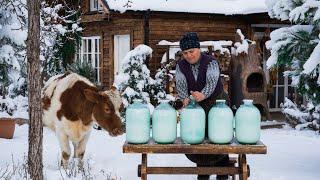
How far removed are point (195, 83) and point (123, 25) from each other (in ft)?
34.5

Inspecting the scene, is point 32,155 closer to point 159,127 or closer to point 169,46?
point 159,127

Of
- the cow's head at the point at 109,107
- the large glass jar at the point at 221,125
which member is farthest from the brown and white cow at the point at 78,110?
the large glass jar at the point at 221,125

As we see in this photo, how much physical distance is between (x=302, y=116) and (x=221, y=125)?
9206 mm

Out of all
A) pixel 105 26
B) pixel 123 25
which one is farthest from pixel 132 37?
pixel 105 26

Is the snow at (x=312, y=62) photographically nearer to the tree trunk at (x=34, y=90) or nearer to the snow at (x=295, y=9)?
the snow at (x=295, y=9)

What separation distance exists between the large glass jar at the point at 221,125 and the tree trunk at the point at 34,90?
2.02 metres

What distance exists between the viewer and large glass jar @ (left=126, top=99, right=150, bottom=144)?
5539 mm

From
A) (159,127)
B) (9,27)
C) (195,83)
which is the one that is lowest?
(159,127)

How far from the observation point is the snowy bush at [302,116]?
13745 mm

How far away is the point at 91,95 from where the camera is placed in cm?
741

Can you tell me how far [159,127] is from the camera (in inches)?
218

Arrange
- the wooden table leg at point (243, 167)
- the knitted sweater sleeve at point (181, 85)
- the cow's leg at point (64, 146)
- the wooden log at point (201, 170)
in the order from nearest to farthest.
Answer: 1. the wooden table leg at point (243, 167)
2. the wooden log at point (201, 170)
3. the knitted sweater sleeve at point (181, 85)
4. the cow's leg at point (64, 146)

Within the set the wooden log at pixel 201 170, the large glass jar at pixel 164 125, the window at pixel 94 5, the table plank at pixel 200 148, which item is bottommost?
the wooden log at pixel 201 170

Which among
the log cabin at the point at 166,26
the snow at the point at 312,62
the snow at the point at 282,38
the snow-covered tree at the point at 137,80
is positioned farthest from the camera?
the log cabin at the point at 166,26
